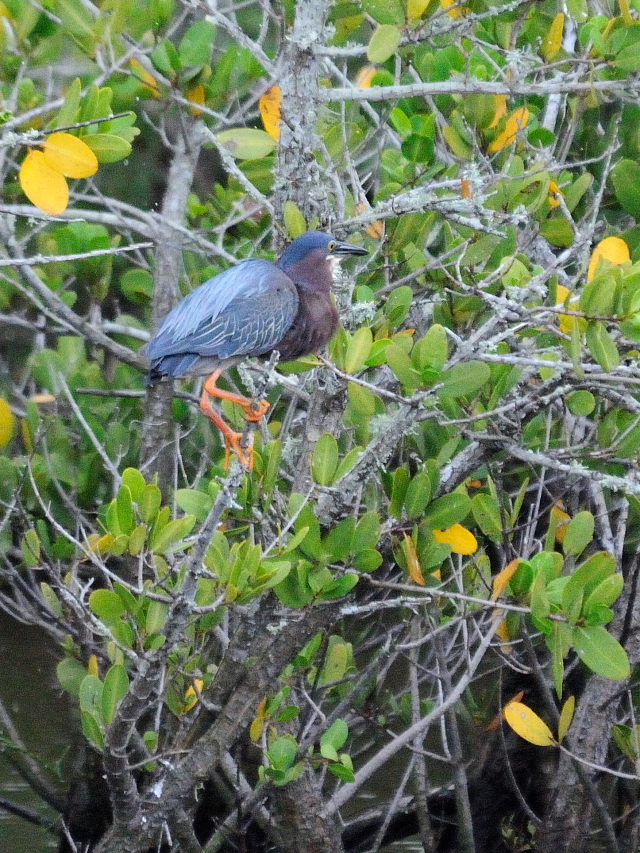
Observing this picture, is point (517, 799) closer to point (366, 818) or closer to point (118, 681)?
point (366, 818)

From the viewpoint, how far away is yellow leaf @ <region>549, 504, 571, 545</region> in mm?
3775

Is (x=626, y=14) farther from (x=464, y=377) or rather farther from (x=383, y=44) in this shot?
(x=464, y=377)

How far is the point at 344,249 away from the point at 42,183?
124cm

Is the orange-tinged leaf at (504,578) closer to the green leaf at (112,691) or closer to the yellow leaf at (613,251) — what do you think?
the yellow leaf at (613,251)

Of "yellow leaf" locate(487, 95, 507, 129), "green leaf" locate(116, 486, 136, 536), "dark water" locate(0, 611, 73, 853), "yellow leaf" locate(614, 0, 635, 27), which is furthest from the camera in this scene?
"dark water" locate(0, 611, 73, 853)

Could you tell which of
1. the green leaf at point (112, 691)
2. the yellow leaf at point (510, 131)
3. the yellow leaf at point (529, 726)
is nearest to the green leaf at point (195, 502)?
the green leaf at point (112, 691)

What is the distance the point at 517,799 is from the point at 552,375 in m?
1.78

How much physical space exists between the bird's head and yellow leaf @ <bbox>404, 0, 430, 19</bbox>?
2.15 ft

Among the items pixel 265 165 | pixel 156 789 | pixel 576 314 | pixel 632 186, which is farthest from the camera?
pixel 265 165

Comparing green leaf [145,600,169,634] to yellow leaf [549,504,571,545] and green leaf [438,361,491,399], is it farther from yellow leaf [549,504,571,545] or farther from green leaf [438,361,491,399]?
yellow leaf [549,504,571,545]

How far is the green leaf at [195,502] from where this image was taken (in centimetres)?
296

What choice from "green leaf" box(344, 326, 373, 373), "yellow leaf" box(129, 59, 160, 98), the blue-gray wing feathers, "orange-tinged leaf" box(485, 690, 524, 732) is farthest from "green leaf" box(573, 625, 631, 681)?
"yellow leaf" box(129, 59, 160, 98)

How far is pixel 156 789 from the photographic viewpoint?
331cm

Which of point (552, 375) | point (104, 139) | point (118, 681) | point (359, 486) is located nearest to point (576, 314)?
point (552, 375)
